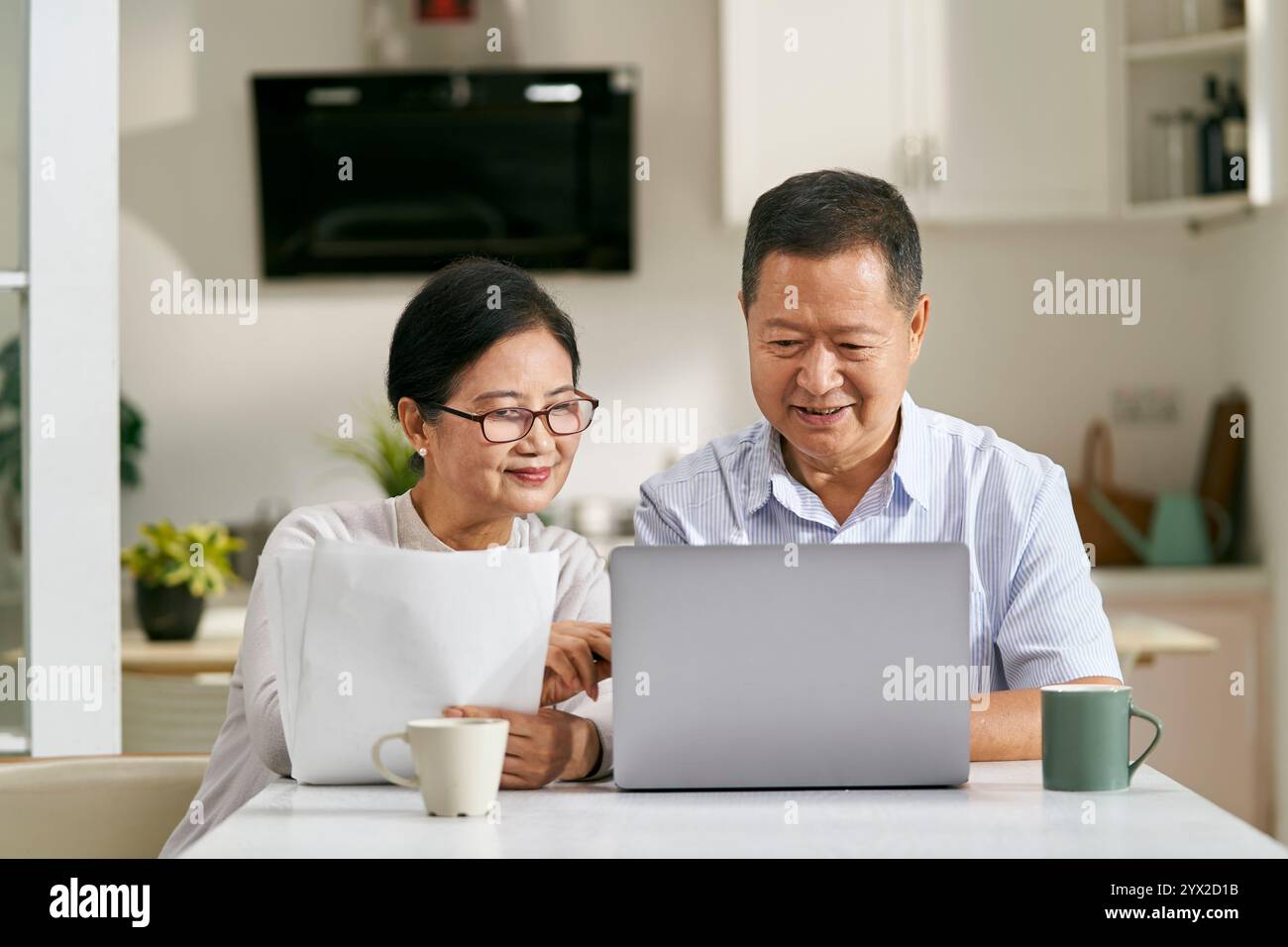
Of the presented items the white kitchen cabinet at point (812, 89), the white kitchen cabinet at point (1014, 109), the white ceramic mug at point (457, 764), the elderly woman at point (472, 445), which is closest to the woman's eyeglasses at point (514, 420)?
the elderly woman at point (472, 445)

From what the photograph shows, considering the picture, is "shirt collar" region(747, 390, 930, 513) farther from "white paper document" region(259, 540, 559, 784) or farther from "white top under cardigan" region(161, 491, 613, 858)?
"white paper document" region(259, 540, 559, 784)

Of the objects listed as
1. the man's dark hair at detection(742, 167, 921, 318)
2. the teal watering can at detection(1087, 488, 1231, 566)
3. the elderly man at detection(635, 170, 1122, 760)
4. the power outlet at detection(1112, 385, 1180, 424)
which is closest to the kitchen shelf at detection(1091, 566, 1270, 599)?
the teal watering can at detection(1087, 488, 1231, 566)

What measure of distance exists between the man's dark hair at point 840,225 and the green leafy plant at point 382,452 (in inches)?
73.5

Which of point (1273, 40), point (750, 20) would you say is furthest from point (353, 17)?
point (1273, 40)

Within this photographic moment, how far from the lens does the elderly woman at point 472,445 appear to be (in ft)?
5.22

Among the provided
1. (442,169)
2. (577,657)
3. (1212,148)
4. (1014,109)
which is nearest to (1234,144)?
(1212,148)

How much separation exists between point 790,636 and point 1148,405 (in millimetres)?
3129

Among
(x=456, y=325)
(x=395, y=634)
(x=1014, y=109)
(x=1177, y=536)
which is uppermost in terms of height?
(x=1014, y=109)

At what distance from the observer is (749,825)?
1126mm

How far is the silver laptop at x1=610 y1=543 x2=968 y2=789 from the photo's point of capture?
1.21 meters

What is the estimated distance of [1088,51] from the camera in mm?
3744

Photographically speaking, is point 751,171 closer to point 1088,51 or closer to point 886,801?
point 1088,51

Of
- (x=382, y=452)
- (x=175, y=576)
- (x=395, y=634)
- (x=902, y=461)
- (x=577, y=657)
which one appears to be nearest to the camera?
(x=395, y=634)

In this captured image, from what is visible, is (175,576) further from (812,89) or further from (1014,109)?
(1014,109)
